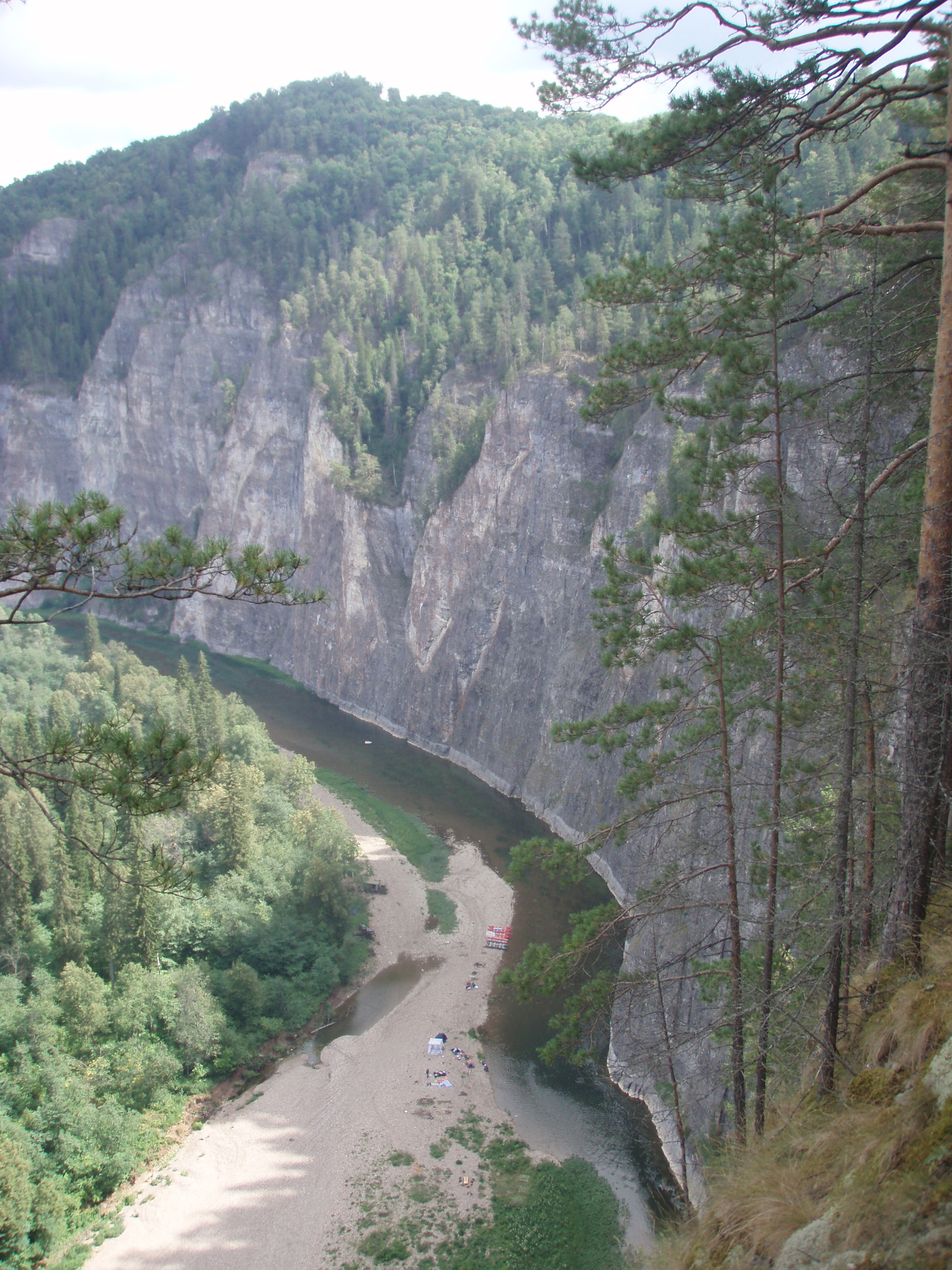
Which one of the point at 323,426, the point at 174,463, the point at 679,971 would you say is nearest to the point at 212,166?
the point at 174,463

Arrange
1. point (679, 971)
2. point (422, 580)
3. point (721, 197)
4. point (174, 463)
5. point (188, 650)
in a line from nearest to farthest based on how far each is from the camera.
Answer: point (721, 197) < point (679, 971) < point (422, 580) < point (188, 650) < point (174, 463)

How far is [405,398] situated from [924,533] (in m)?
49.4

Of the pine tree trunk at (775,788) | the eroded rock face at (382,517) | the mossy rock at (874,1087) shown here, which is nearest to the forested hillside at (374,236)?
the eroded rock face at (382,517)

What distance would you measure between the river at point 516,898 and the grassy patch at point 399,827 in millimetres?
588

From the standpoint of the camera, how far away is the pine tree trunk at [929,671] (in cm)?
711

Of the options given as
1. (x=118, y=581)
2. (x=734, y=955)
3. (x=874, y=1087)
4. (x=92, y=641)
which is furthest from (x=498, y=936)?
(x=92, y=641)

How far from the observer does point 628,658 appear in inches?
392

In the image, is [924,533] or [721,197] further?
[721,197]

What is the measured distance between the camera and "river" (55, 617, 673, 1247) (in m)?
19.7

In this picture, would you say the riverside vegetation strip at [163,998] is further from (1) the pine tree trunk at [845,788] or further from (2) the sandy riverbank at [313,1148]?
(1) the pine tree trunk at [845,788]

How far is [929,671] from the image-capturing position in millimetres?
7219

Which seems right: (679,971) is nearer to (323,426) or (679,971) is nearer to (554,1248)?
(554,1248)

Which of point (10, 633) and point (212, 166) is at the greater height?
point (212, 166)

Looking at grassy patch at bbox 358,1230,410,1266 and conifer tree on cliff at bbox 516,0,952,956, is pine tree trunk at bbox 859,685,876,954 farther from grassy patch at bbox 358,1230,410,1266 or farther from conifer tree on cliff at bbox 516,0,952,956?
grassy patch at bbox 358,1230,410,1266
